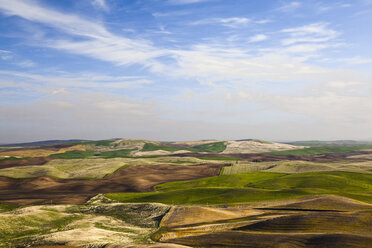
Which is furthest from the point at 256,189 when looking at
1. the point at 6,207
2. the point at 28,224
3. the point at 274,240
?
the point at 6,207

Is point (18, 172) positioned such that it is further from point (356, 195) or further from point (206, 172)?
point (356, 195)

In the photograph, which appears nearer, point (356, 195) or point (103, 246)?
point (103, 246)

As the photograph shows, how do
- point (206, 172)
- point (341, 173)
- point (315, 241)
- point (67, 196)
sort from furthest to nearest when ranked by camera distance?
1. point (206, 172)
2. point (341, 173)
3. point (67, 196)
4. point (315, 241)

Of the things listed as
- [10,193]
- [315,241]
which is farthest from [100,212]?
[315,241]

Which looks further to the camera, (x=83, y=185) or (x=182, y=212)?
(x=83, y=185)

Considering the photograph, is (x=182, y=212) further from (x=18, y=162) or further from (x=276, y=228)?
(x=18, y=162)

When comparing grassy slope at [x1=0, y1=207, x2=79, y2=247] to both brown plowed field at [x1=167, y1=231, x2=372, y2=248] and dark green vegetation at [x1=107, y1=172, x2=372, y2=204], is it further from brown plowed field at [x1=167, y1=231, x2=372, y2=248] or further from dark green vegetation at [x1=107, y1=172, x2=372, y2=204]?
dark green vegetation at [x1=107, y1=172, x2=372, y2=204]

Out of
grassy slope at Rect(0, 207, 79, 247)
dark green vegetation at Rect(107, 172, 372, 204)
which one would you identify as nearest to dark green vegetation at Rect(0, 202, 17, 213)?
grassy slope at Rect(0, 207, 79, 247)
